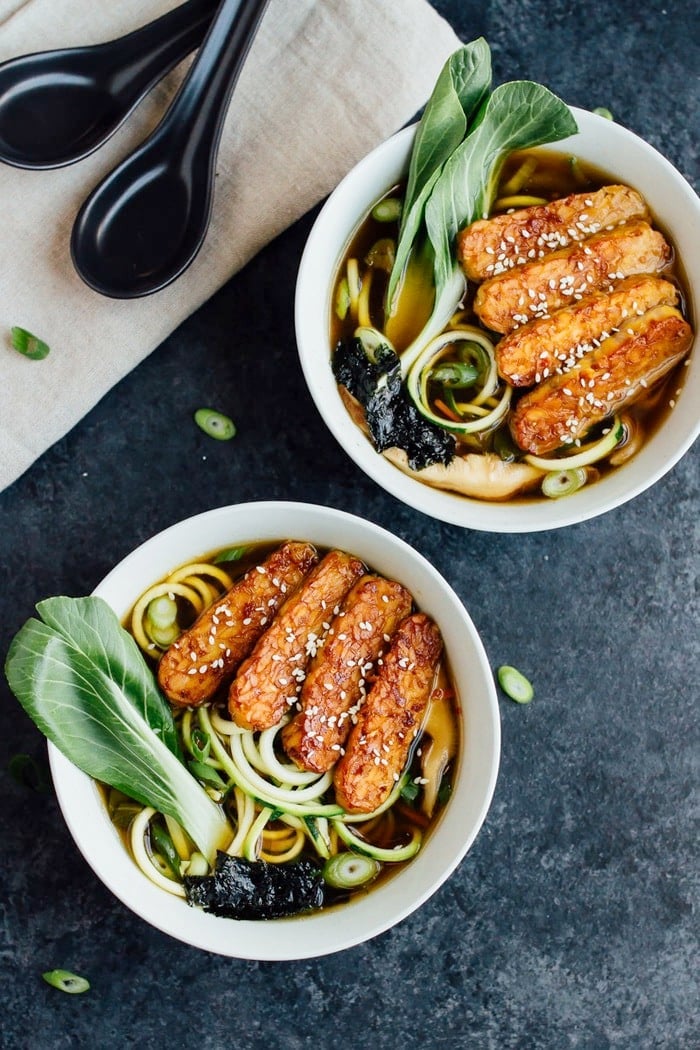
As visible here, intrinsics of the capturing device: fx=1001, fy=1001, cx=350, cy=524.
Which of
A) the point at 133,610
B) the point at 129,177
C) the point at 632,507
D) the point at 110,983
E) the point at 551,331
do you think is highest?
the point at 129,177

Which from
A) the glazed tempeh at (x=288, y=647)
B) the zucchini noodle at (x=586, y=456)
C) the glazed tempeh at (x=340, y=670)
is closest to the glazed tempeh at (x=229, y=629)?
the glazed tempeh at (x=288, y=647)

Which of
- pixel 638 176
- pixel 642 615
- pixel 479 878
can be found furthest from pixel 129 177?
pixel 479 878

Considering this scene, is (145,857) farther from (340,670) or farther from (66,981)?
(340,670)

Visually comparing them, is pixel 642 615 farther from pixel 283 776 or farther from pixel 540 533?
pixel 283 776

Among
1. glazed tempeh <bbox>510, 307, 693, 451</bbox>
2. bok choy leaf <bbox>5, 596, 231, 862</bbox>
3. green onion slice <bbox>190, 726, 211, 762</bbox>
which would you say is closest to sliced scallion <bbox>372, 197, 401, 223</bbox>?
glazed tempeh <bbox>510, 307, 693, 451</bbox>

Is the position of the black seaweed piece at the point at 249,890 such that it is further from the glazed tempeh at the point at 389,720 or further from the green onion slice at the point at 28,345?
the green onion slice at the point at 28,345

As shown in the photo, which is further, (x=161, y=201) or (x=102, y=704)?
(x=161, y=201)

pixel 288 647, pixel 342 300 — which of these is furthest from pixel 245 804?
pixel 342 300
